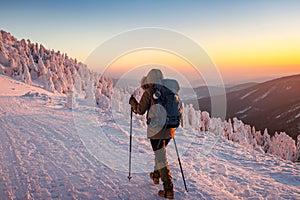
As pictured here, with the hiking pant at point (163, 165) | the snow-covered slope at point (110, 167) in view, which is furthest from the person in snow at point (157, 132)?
the snow-covered slope at point (110, 167)

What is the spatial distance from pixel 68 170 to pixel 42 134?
13.0 ft

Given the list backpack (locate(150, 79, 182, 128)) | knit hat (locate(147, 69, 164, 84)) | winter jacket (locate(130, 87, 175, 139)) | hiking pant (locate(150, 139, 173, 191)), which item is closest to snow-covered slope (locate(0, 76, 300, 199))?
hiking pant (locate(150, 139, 173, 191))

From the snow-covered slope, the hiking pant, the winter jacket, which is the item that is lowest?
the snow-covered slope

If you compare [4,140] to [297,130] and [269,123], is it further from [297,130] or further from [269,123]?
[269,123]

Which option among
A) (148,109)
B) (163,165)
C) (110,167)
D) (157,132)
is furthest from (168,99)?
(110,167)

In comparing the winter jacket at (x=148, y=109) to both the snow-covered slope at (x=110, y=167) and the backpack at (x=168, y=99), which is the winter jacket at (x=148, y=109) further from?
the snow-covered slope at (x=110, y=167)

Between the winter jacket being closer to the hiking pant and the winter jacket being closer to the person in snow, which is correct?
the person in snow

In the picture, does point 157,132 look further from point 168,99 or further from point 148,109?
point 168,99

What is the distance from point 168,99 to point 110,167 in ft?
10.2

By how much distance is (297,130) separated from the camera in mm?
137875

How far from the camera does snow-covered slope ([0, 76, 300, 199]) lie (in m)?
5.01

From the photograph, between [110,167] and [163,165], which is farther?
[110,167]

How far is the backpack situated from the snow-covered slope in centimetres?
176

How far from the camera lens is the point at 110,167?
6371 millimetres
